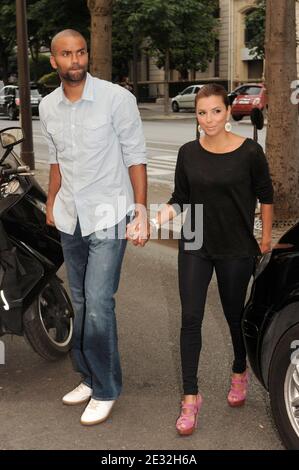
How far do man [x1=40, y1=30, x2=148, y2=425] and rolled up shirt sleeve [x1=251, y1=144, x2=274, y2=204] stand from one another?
1.82 ft

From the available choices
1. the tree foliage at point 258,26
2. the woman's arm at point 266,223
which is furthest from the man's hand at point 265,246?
the tree foliage at point 258,26

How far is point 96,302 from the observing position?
347 centimetres

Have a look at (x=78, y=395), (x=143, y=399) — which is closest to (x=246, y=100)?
(x=143, y=399)

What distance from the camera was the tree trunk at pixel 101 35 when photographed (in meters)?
10.9

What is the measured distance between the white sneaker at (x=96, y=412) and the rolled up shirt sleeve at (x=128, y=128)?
1249mm

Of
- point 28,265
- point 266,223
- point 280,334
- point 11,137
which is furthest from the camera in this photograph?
point 11,137

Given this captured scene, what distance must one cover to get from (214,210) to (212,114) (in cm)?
47

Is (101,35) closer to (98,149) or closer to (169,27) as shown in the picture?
(98,149)

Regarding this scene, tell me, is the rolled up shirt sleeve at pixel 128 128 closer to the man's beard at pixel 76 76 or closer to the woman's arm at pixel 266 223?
the man's beard at pixel 76 76

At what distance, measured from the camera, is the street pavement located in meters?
3.44

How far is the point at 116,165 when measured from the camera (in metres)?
3.48

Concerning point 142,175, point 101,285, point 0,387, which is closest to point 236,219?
point 142,175

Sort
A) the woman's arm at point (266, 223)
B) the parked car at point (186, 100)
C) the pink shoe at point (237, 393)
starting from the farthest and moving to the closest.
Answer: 1. the parked car at point (186, 100)
2. the pink shoe at point (237, 393)
3. the woman's arm at point (266, 223)
